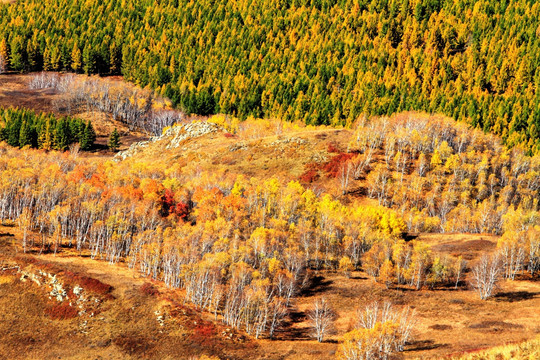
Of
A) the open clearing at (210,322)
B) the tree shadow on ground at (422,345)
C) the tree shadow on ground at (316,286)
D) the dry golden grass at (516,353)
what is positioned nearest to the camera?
the dry golden grass at (516,353)

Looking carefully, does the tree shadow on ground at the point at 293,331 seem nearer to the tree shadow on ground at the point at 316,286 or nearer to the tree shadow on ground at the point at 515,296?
the tree shadow on ground at the point at 316,286

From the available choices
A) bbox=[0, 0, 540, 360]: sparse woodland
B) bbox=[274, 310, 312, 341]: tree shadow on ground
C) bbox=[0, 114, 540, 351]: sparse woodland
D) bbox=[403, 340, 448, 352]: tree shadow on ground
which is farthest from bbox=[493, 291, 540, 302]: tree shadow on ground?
bbox=[274, 310, 312, 341]: tree shadow on ground

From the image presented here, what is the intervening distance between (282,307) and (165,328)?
20.2m

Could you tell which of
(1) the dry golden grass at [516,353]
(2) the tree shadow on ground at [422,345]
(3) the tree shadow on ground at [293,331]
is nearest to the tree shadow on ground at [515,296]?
(2) the tree shadow on ground at [422,345]

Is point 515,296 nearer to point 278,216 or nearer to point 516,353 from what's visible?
point 516,353

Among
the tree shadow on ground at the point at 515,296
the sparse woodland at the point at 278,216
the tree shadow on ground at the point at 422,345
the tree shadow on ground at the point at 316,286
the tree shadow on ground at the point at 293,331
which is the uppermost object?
the sparse woodland at the point at 278,216

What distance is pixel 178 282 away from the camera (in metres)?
106

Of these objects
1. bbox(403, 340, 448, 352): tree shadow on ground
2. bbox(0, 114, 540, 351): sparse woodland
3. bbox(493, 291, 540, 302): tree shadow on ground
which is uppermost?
bbox(0, 114, 540, 351): sparse woodland

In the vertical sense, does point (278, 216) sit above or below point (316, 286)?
above

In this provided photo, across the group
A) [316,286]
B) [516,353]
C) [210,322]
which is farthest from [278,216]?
[516,353]

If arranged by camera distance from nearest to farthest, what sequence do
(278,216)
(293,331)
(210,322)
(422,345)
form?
(422,345) → (210,322) → (293,331) → (278,216)

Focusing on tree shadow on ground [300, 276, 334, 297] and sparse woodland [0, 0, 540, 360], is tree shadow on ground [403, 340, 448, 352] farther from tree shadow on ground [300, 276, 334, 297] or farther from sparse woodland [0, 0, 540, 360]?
tree shadow on ground [300, 276, 334, 297]

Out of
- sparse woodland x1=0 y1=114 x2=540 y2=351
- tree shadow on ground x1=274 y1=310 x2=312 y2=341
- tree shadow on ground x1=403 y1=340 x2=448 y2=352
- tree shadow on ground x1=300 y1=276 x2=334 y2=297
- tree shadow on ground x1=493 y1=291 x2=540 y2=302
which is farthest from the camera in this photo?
tree shadow on ground x1=300 y1=276 x2=334 y2=297

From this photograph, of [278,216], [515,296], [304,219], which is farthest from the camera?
[278,216]
